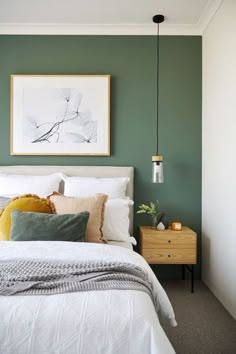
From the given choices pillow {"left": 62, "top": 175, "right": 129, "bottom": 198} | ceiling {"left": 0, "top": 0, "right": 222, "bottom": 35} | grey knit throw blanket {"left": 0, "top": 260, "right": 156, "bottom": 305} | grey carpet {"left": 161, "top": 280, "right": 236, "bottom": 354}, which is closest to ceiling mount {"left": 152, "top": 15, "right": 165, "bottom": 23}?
ceiling {"left": 0, "top": 0, "right": 222, "bottom": 35}

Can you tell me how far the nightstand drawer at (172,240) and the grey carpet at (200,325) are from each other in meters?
0.51

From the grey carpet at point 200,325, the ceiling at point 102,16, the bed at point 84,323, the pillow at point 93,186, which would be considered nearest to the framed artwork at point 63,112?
the pillow at point 93,186

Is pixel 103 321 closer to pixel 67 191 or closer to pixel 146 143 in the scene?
pixel 67 191

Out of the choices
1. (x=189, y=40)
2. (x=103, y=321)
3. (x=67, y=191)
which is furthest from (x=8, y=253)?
(x=189, y=40)

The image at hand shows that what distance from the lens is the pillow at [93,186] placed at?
279 cm

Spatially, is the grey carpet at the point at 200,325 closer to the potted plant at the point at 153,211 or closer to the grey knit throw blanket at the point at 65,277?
the potted plant at the point at 153,211

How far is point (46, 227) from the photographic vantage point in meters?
2.03

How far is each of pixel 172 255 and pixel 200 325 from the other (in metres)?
0.67

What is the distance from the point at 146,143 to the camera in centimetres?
322

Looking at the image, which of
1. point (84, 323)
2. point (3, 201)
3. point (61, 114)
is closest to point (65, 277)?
point (84, 323)

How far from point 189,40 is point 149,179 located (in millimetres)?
1620

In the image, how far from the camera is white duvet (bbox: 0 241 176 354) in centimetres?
105

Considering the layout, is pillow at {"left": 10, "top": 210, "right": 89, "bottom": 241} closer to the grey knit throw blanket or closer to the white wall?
the grey knit throw blanket

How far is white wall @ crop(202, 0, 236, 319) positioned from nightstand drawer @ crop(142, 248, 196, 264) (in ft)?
0.83
